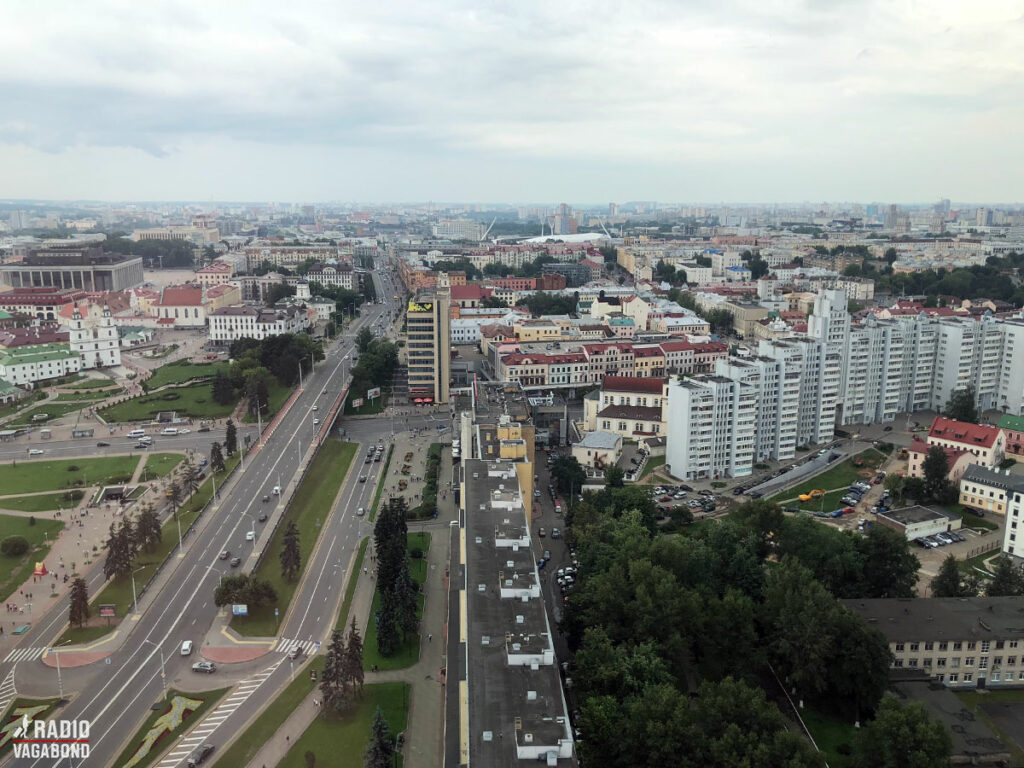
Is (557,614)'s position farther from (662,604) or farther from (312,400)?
(312,400)

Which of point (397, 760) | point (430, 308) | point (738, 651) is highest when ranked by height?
point (430, 308)

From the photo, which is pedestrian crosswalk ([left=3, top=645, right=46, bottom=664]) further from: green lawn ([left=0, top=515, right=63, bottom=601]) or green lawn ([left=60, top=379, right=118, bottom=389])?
green lawn ([left=60, top=379, right=118, bottom=389])

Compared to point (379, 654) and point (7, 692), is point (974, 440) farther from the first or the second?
point (7, 692)

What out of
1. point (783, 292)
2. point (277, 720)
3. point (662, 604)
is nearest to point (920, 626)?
point (662, 604)

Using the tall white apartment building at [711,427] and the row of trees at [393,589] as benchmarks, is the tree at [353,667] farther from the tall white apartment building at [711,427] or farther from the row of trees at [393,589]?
the tall white apartment building at [711,427]

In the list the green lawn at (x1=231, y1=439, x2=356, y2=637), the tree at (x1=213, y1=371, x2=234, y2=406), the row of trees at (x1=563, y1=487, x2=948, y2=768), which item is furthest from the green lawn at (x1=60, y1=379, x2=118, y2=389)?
the row of trees at (x1=563, y1=487, x2=948, y2=768)

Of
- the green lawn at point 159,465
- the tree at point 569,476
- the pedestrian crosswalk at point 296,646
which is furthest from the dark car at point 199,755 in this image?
the green lawn at point 159,465
